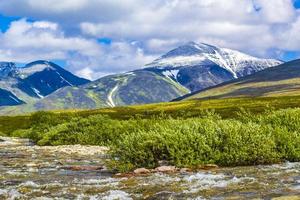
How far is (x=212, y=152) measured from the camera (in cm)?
1823

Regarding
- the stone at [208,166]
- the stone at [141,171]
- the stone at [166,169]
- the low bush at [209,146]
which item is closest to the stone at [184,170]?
the stone at [166,169]

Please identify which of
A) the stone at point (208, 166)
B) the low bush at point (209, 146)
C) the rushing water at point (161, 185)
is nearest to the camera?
the rushing water at point (161, 185)

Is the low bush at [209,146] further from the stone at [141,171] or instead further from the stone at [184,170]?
the stone at [141,171]

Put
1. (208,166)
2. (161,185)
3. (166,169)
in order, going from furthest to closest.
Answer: (208,166) → (166,169) → (161,185)

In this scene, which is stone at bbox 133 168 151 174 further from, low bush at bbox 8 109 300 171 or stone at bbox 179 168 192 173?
stone at bbox 179 168 192 173

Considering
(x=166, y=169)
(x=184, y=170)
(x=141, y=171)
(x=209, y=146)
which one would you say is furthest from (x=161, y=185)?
(x=209, y=146)

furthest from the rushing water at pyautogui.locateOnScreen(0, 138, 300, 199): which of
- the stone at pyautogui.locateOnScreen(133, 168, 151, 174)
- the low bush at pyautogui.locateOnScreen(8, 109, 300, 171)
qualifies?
the low bush at pyautogui.locateOnScreen(8, 109, 300, 171)

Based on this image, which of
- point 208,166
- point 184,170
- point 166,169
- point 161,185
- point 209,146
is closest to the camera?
point 161,185

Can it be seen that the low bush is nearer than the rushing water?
No

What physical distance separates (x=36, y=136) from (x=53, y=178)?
3914 centimetres

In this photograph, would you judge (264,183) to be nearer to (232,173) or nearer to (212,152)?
(232,173)

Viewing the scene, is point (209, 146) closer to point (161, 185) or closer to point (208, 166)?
point (208, 166)

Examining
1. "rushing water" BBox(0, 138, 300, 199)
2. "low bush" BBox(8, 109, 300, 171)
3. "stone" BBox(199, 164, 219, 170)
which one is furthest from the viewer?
"low bush" BBox(8, 109, 300, 171)

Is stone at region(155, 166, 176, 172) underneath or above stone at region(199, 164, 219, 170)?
above
